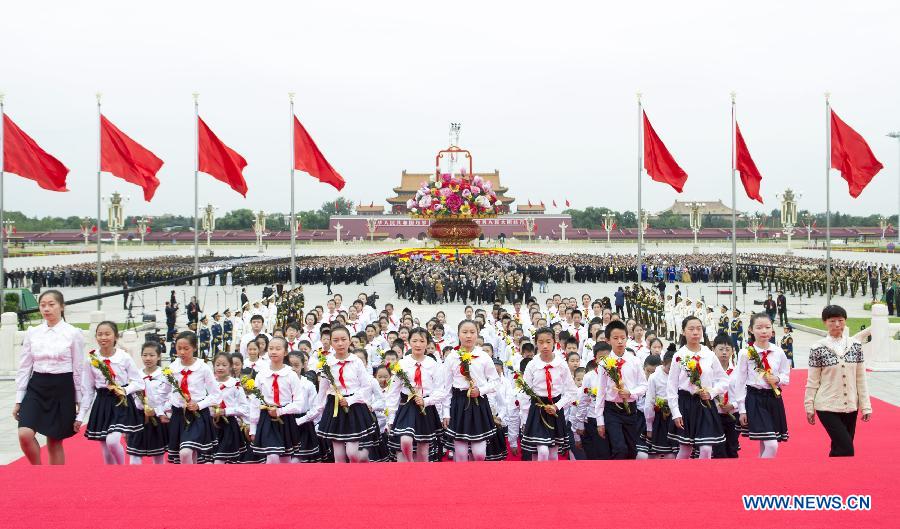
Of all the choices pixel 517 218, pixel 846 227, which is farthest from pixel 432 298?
pixel 846 227

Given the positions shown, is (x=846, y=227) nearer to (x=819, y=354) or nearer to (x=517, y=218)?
(x=517, y=218)

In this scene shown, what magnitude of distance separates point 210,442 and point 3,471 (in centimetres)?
140

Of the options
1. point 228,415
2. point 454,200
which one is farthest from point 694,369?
point 454,200

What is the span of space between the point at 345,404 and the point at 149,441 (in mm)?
1483

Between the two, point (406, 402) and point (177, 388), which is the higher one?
point (177, 388)

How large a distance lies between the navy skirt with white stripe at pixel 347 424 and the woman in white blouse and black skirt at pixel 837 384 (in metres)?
2.93

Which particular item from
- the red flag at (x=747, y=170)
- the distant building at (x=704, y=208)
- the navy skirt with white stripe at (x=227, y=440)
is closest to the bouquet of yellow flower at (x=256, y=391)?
the navy skirt with white stripe at (x=227, y=440)

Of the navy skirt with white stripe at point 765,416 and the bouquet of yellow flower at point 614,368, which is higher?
the bouquet of yellow flower at point 614,368

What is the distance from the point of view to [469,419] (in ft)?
17.3

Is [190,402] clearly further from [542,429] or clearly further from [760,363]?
[760,363]

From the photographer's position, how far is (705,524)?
3330 mm

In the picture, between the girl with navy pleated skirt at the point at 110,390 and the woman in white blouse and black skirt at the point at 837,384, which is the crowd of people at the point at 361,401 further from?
the woman in white blouse and black skirt at the point at 837,384

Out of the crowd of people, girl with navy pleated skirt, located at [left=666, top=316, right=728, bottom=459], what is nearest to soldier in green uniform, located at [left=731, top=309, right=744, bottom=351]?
the crowd of people

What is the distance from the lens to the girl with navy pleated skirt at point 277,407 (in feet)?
17.1
